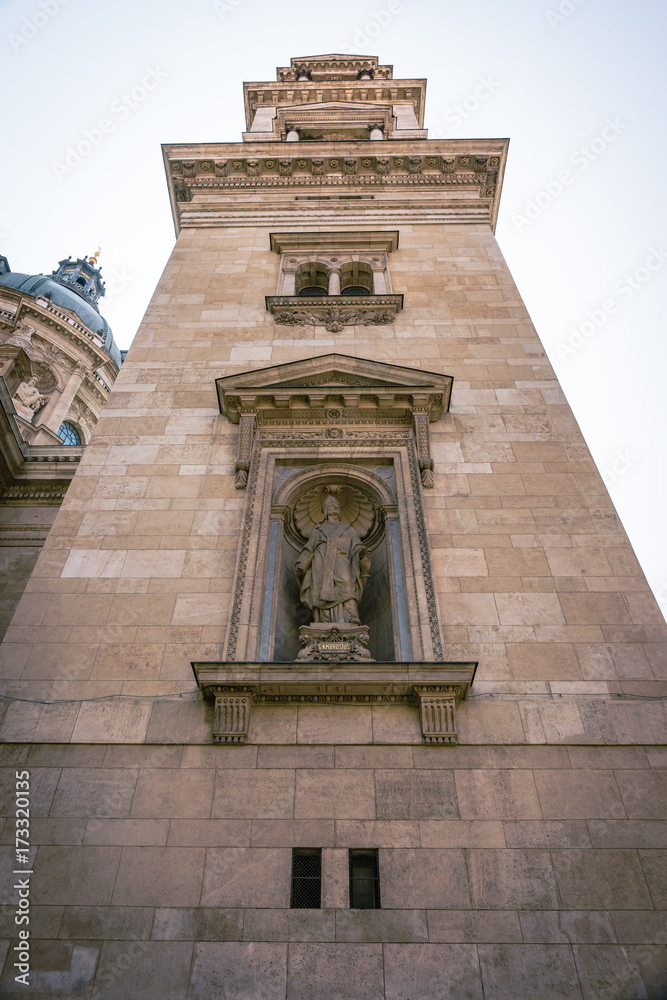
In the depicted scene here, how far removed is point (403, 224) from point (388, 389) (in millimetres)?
7823

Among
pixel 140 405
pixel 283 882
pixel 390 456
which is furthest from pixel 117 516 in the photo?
pixel 283 882

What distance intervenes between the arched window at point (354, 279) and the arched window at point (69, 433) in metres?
25.5

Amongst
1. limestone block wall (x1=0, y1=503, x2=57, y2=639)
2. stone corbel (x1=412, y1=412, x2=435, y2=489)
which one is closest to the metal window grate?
stone corbel (x1=412, y1=412, x2=435, y2=489)

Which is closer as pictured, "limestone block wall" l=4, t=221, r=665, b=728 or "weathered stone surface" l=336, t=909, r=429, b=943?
"weathered stone surface" l=336, t=909, r=429, b=943

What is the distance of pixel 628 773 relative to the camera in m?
8.00

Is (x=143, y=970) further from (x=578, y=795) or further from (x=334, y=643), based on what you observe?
(x=578, y=795)

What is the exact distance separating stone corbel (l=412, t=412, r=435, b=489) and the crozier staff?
1.36 metres

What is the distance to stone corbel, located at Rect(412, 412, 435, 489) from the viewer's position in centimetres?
1133

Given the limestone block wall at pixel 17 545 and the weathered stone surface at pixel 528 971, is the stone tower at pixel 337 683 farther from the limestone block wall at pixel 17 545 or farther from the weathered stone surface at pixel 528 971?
the limestone block wall at pixel 17 545

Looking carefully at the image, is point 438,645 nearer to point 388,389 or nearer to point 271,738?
point 271,738

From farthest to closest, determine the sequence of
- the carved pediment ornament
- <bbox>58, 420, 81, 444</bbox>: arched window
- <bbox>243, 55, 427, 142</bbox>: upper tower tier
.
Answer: <bbox>58, 420, 81, 444</bbox>: arched window
<bbox>243, 55, 427, 142</bbox>: upper tower tier
the carved pediment ornament

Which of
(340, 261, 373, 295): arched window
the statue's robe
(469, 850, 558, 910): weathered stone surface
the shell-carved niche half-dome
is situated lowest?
(469, 850, 558, 910): weathered stone surface

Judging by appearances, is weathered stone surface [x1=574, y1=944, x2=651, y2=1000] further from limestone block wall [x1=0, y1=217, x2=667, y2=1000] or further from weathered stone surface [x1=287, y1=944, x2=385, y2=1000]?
weathered stone surface [x1=287, y1=944, x2=385, y2=1000]

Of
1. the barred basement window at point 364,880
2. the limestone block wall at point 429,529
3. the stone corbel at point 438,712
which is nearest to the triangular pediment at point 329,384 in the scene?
the limestone block wall at point 429,529
